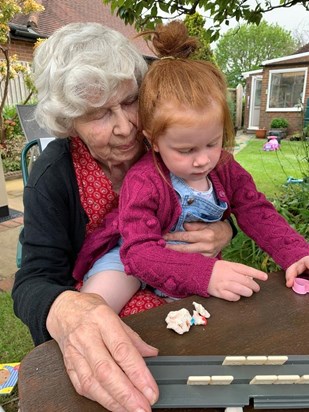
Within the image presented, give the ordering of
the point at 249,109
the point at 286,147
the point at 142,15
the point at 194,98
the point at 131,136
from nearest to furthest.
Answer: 1. the point at 194,98
2. the point at 131,136
3. the point at 142,15
4. the point at 286,147
5. the point at 249,109

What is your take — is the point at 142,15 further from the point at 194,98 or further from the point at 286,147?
the point at 286,147

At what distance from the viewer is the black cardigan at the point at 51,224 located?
4.09 feet

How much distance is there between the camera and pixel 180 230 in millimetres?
1411

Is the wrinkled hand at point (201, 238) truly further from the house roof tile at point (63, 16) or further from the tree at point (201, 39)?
the house roof tile at point (63, 16)

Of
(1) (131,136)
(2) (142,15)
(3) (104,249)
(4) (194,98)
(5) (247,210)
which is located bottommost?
(3) (104,249)

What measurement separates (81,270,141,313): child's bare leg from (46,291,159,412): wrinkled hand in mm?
371

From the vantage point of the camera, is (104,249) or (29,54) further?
(29,54)

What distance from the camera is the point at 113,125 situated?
1.32 m

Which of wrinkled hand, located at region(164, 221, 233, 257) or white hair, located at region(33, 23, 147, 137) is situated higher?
white hair, located at region(33, 23, 147, 137)

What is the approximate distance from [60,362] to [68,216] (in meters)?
0.67

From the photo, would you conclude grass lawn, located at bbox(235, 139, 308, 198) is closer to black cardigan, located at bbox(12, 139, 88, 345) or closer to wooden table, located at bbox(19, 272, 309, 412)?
black cardigan, located at bbox(12, 139, 88, 345)

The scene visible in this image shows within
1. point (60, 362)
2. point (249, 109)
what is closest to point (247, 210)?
point (60, 362)

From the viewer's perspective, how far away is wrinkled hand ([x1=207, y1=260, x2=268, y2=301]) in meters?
1.04

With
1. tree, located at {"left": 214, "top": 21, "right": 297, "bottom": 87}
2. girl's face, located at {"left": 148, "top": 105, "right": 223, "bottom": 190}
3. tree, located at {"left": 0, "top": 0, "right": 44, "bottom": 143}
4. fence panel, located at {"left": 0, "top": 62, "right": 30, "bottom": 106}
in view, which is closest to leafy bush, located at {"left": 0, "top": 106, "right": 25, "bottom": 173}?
tree, located at {"left": 0, "top": 0, "right": 44, "bottom": 143}
